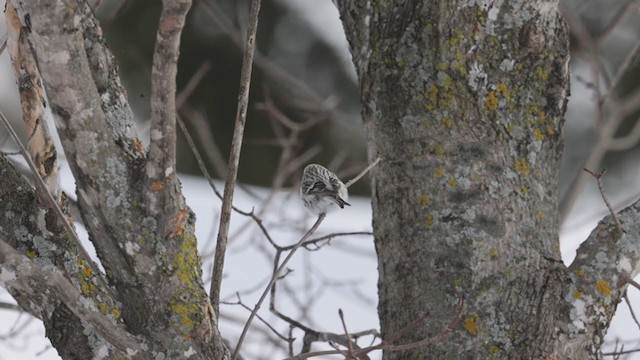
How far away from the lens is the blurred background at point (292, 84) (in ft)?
13.2

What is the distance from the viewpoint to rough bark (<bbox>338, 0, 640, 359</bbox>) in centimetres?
156

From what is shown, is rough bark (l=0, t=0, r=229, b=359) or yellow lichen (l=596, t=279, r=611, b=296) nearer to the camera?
rough bark (l=0, t=0, r=229, b=359)

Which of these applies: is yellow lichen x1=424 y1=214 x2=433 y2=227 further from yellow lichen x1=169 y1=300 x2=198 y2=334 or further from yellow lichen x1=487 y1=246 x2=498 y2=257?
yellow lichen x1=169 y1=300 x2=198 y2=334

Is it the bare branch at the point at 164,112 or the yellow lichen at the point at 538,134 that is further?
the yellow lichen at the point at 538,134

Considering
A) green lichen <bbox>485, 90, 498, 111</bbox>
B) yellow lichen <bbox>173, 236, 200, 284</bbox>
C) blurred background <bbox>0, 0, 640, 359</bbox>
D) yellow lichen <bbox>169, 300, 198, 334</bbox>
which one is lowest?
yellow lichen <bbox>169, 300, 198, 334</bbox>

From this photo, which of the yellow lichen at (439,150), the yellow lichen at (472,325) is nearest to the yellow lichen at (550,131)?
the yellow lichen at (439,150)

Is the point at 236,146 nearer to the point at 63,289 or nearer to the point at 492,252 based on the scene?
the point at 63,289

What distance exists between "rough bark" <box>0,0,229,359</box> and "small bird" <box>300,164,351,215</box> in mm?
375

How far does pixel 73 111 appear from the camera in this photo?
120cm

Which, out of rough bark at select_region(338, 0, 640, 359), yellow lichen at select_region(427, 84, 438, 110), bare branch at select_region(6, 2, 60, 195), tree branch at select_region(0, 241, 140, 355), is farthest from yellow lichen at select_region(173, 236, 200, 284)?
yellow lichen at select_region(427, 84, 438, 110)

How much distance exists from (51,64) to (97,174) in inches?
7.0

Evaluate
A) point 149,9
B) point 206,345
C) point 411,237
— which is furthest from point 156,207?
point 149,9

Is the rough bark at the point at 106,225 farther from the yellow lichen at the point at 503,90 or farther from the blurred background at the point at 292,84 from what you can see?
the blurred background at the point at 292,84

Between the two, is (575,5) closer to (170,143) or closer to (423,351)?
(423,351)
